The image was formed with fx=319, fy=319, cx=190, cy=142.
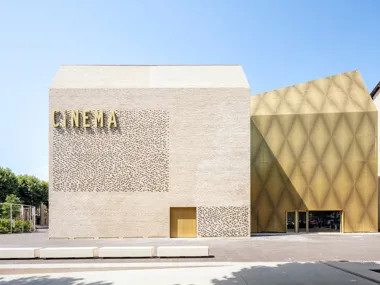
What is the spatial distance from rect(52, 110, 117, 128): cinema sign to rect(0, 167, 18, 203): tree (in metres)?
31.5

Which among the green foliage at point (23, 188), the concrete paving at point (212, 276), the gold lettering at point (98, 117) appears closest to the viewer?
the concrete paving at point (212, 276)

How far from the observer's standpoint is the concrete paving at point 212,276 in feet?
Answer: 32.0

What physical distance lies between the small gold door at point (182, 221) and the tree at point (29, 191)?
3931 centimetres

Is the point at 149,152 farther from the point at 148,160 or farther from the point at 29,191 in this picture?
the point at 29,191

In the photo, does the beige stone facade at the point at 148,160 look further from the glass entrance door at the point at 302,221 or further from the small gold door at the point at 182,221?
the glass entrance door at the point at 302,221

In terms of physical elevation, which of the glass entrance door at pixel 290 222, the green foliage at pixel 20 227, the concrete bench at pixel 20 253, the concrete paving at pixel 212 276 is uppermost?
the concrete paving at pixel 212 276

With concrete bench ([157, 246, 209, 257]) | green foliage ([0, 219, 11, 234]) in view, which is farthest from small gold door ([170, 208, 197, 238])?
green foliage ([0, 219, 11, 234])

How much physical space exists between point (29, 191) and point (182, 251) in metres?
48.2

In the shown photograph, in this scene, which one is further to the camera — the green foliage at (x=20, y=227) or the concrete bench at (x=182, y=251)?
the green foliage at (x=20, y=227)

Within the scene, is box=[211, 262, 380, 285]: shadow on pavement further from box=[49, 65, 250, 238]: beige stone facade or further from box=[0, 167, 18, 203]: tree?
box=[0, 167, 18, 203]: tree

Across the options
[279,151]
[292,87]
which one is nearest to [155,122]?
[279,151]

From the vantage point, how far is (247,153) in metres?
23.5

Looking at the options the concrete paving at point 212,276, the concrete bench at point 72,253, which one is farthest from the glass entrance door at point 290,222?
the concrete bench at point 72,253

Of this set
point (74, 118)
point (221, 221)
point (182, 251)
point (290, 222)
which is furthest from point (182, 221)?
point (74, 118)
